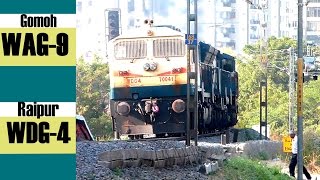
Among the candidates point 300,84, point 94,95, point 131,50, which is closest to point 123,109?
point 131,50

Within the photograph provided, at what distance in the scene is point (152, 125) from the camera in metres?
20.4

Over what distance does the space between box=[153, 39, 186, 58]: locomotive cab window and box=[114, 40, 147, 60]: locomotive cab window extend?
31 cm

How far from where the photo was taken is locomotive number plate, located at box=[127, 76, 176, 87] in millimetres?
20797

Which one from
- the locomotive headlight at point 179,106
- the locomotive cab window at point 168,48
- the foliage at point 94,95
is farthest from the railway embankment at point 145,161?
the foliage at point 94,95

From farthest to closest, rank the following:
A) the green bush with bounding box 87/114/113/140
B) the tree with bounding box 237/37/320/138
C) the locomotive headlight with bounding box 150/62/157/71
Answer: the tree with bounding box 237/37/320/138
the green bush with bounding box 87/114/113/140
the locomotive headlight with bounding box 150/62/157/71

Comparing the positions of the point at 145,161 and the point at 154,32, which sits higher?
the point at 154,32

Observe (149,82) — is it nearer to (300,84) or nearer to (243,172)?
(300,84)

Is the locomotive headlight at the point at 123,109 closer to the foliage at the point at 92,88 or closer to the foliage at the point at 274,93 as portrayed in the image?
the foliage at the point at 92,88

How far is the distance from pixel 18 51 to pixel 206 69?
683 inches

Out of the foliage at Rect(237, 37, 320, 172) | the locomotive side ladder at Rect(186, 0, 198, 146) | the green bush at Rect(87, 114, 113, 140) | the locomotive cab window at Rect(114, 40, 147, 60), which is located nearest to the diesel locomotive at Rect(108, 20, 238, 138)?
the locomotive cab window at Rect(114, 40, 147, 60)

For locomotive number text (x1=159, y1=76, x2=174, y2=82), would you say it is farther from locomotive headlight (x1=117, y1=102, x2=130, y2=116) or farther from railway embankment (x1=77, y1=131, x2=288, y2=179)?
railway embankment (x1=77, y1=131, x2=288, y2=179)

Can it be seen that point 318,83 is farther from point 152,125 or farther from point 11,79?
point 11,79

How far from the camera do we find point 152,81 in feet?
68.5

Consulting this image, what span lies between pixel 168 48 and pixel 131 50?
3.15 ft
